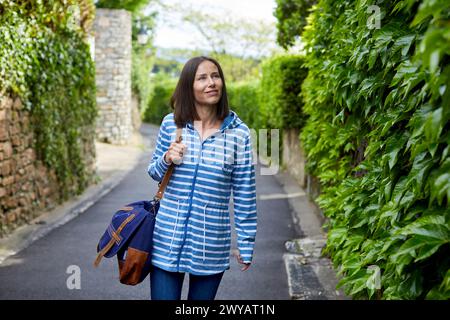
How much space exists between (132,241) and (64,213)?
6626 millimetres

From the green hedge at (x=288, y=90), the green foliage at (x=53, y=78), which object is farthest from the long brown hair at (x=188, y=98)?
the green hedge at (x=288, y=90)

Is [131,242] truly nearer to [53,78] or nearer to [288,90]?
[53,78]

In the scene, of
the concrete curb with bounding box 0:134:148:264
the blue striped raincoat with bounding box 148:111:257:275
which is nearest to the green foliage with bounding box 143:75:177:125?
the concrete curb with bounding box 0:134:148:264

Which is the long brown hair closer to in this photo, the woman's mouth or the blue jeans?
the woman's mouth

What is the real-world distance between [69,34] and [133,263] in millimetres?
7999

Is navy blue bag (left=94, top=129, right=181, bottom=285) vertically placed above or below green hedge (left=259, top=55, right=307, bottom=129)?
below

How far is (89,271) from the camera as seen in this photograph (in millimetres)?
6391

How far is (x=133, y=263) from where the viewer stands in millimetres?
3123

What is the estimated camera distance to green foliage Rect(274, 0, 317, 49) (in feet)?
40.2

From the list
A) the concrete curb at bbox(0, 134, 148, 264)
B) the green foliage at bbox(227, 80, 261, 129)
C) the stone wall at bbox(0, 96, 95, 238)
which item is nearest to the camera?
the concrete curb at bbox(0, 134, 148, 264)

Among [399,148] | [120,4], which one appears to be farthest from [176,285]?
[120,4]

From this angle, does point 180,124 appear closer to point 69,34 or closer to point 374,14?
point 374,14

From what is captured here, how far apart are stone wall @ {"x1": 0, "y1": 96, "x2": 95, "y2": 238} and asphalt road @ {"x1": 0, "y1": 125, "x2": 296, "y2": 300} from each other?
19.0 inches
